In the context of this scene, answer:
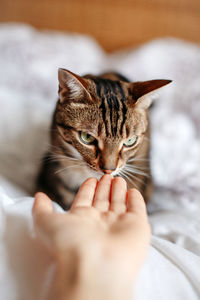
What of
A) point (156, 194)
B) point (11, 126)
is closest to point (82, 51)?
point (11, 126)

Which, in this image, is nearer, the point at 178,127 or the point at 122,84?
the point at 122,84

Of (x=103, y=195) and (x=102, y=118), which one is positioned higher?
(x=102, y=118)

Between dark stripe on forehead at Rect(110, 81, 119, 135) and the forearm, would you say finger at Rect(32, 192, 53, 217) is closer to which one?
the forearm

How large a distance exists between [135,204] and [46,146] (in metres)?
0.82

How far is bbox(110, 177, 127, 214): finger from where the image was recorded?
0.68 meters

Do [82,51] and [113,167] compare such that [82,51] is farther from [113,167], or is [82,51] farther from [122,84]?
[113,167]

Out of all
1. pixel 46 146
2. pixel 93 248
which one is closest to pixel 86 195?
pixel 93 248

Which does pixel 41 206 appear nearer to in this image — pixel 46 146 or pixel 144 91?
pixel 144 91

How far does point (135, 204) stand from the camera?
0.68 metres

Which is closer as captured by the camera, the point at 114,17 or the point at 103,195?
the point at 103,195

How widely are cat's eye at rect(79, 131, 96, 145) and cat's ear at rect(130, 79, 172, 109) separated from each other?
0.68ft

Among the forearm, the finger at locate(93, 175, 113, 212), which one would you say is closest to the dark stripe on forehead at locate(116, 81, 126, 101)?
the finger at locate(93, 175, 113, 212)

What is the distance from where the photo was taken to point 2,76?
5.00ft

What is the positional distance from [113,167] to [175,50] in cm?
114
